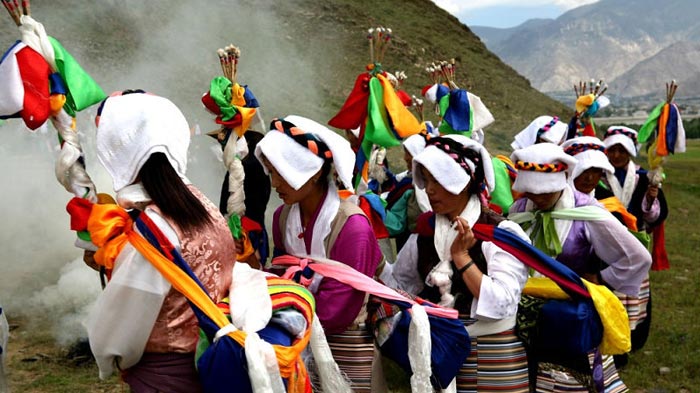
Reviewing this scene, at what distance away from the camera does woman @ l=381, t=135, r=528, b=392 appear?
2.61 metres

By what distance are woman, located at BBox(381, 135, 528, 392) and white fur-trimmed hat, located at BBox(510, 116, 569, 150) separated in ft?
9.52

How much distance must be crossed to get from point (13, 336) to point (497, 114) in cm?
1810

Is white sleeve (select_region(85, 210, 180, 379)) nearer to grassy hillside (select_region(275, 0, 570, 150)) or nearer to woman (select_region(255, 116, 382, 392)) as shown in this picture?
woman (select_region(255, 116, 382, 392))

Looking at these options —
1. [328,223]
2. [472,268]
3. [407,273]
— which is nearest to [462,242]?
[472,268]

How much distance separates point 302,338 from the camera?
217 cm

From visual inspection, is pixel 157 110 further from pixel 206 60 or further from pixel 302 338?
pixel 206 60

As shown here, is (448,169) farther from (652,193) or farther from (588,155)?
(652,193)

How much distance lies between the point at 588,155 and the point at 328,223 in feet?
7.24

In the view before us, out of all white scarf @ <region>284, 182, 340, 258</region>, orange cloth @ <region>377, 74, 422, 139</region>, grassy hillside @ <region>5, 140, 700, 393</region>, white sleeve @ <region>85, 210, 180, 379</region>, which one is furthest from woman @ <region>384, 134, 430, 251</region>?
white sleeve @ <region>85, 210, 180, 379</region>

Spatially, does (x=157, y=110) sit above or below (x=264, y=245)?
above

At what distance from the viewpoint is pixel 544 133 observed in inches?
216

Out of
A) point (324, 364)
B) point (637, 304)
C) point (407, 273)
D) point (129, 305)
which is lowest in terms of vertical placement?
point (637, 304)

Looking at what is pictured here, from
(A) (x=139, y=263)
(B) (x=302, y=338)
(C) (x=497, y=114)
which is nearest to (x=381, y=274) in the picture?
(B) (x=302, y=338)

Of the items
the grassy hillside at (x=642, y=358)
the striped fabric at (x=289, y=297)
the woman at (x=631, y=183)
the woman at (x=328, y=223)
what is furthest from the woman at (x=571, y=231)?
the woman at (x=631, y=183)
